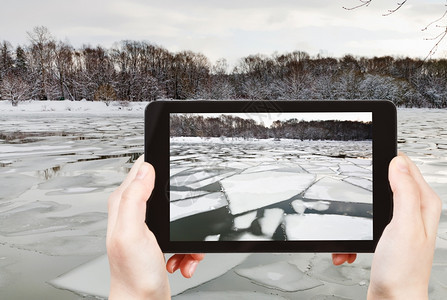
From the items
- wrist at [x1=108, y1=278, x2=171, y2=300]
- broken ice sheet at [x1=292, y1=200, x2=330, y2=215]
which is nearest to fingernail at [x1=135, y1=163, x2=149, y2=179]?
wrist at [x1=108, y1=278, x2=171, y2=300]

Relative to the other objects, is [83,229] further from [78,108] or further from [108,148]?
[78,108]

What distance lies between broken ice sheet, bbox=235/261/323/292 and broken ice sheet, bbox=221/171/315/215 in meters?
0.64

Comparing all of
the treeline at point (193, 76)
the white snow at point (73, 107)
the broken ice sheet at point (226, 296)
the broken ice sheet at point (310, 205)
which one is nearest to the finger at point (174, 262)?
the broken ice sheet at point (310, 205)

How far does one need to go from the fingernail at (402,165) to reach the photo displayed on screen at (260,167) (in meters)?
0.15

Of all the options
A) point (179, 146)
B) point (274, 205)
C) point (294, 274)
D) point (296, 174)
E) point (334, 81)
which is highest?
point (334, 81)

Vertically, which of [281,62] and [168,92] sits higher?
[281,62]

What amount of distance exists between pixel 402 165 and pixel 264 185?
2.39 feet

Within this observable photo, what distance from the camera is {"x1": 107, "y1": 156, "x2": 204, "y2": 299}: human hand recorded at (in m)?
0.99

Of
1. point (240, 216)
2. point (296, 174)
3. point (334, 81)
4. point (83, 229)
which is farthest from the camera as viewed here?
point (334, 81)

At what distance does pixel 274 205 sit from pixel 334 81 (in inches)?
1184

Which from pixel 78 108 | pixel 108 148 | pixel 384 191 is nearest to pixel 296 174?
pixel 384 191

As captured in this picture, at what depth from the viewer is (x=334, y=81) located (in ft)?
100

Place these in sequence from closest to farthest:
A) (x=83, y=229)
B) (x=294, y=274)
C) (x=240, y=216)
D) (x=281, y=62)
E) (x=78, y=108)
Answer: (x=240, y=216) → (x=294, y=274) → (x=83, y=229) → (x=78, y=108) → (x=281, y=62)

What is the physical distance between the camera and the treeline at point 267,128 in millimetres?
1246
